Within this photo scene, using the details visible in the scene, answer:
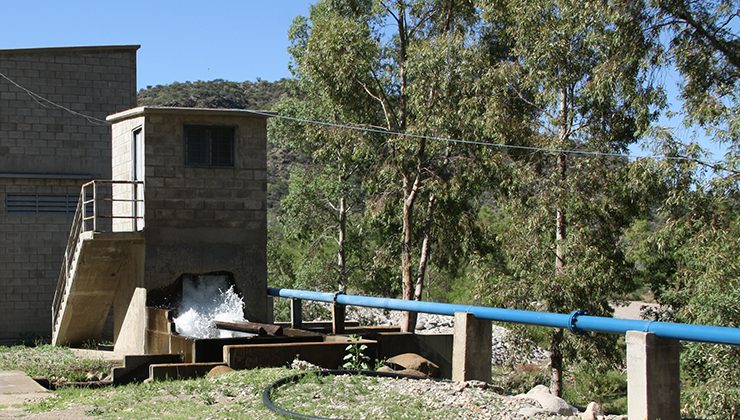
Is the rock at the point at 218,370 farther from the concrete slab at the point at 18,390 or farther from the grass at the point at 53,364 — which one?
Result: the grass at the point at 53,364

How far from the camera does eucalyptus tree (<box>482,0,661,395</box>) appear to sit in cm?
2242

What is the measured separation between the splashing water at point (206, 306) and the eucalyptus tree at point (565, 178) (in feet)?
26.5

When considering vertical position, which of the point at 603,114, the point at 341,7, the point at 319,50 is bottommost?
the point at 603,114

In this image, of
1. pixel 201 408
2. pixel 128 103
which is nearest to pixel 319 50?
pixel 128 103

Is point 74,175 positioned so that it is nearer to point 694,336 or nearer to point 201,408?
point 201,408

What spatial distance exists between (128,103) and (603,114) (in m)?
12.2

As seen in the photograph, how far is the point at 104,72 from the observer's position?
24.9 metres

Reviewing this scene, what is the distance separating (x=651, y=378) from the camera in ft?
30.7

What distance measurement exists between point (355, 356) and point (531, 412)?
4508mm

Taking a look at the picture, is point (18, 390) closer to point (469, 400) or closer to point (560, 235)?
point (469, 400)

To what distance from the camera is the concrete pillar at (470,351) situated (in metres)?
11.8

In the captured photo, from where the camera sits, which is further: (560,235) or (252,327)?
(560,235)

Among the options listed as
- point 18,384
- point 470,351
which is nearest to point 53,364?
point 18,384

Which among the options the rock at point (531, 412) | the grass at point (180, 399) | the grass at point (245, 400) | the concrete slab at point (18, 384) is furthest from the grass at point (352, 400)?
the concrete slab at point (18, 384)
